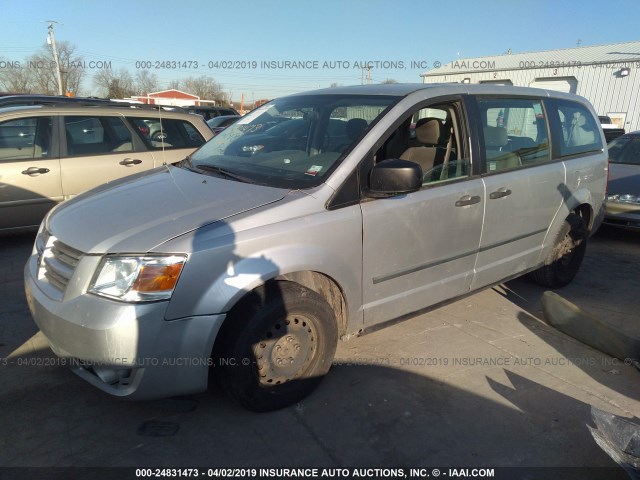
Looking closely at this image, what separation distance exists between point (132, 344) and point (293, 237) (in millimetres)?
942

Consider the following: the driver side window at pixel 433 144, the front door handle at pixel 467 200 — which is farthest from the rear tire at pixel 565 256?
the driver side window at pixel 433 144

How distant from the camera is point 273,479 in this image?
2.21 m

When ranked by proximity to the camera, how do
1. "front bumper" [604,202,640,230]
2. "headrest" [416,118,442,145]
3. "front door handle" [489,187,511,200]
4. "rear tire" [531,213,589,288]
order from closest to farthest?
"front door handle" [489,187,511,200] → "headrest" [416,118,442,145] → "rear tire" [531,213,589,288] → "front bumper" [604,202,640,230]

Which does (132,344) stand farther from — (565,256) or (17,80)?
(17,80)

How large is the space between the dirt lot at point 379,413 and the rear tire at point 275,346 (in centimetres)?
15

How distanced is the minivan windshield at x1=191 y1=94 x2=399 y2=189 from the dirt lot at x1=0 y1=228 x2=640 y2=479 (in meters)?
1.37

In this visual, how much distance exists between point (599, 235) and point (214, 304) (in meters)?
6.86

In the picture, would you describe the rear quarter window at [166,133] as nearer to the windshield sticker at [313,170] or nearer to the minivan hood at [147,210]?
the minivan hood at [147,210]

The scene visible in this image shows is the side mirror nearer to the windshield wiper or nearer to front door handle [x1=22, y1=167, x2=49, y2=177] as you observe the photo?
the windshield wiper

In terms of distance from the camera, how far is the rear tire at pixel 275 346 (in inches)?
94.6

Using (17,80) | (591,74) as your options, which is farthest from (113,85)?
(591,74)

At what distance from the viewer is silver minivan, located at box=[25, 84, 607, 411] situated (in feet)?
7.31

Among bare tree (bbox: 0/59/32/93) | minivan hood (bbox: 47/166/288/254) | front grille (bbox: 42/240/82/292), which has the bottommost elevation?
front grille (bbox: 42/240/82/292)

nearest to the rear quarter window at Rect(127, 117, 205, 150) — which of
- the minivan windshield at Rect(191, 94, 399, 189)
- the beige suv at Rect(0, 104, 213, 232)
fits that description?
the beige suv at Rect(0, 104, 213, 232)
